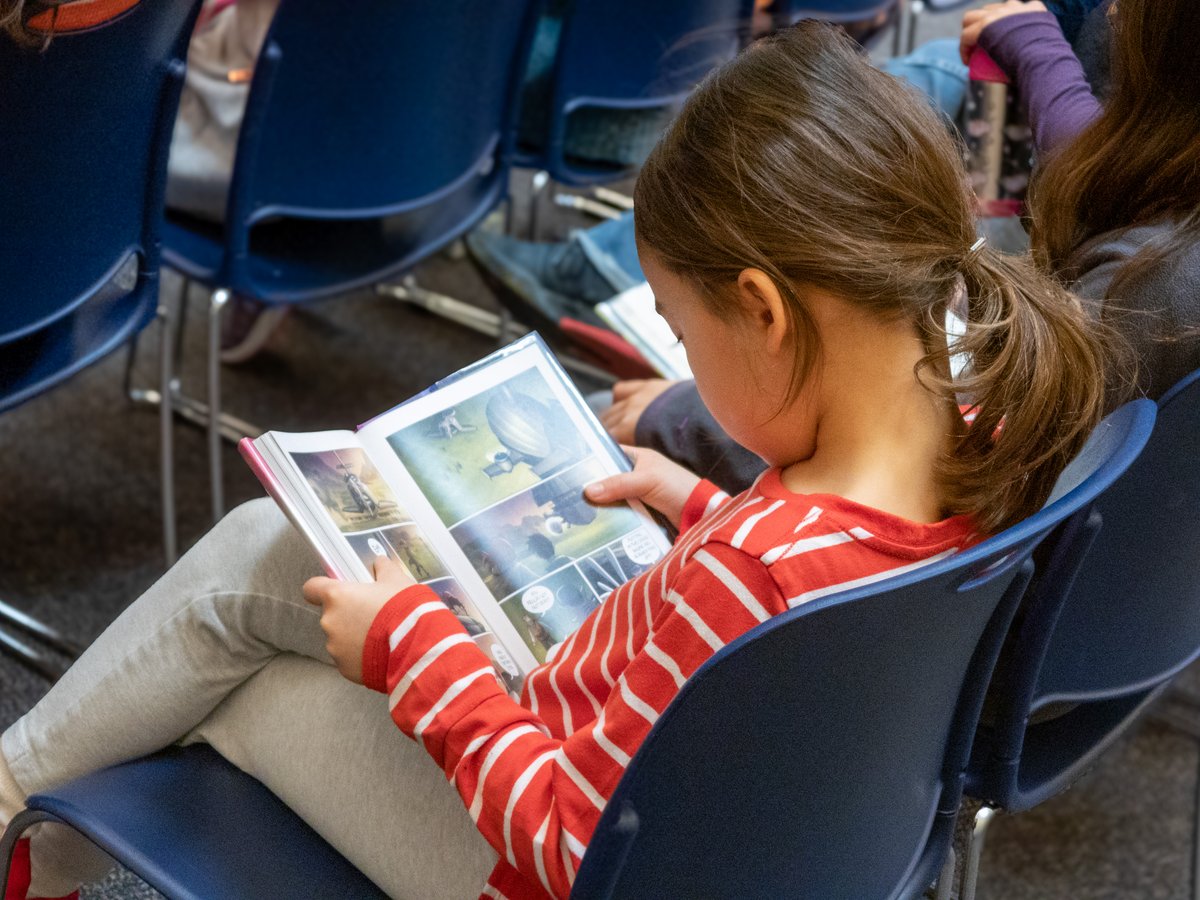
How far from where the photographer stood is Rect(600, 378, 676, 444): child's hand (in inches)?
51.9

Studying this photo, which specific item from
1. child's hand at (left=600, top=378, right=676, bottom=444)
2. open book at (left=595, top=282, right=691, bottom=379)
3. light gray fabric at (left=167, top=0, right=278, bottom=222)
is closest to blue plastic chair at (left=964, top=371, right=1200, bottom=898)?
child's hand at (left=600, top=378, right=676, bottom=444)

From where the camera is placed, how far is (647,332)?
4.92ft

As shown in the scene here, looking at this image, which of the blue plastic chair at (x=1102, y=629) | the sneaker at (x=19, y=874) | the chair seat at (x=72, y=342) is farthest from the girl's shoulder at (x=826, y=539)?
the chair seat at (x=72, y=342)

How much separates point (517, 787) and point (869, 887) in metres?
0.23

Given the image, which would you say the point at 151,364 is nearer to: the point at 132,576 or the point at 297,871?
the point at 132,576

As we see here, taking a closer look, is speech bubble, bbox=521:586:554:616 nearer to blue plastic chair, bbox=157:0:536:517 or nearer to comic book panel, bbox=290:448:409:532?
comic book panel, bbox=290:448:409:532

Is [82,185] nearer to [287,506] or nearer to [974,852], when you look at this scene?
[287,506]

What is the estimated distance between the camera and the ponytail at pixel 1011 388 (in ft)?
2.65

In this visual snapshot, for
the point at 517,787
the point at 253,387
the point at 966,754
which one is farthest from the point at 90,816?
the point at 253,387

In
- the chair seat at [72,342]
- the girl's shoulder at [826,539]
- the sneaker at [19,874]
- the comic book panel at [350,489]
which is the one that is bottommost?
the sneaker at [19,874]

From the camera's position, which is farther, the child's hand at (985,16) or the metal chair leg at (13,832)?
the child's hand at (985,16)

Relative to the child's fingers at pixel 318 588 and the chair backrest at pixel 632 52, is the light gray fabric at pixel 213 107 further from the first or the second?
the child's fingers at pixel 318 588

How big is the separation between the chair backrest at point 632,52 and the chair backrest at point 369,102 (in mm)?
235

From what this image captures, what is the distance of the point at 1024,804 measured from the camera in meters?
1.02
